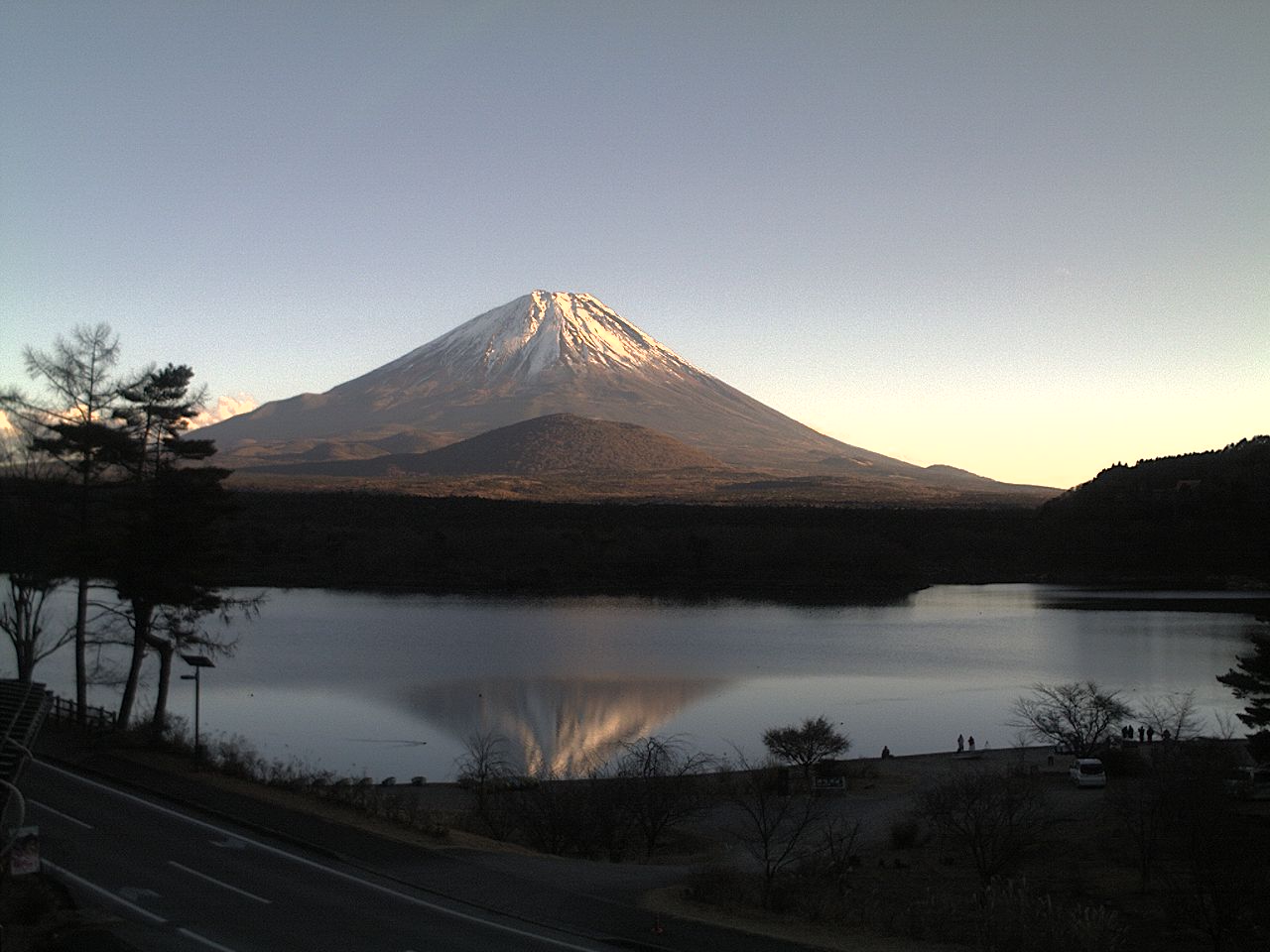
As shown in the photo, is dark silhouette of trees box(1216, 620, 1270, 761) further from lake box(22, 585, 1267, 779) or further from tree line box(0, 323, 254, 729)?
tree line box(0, 323, 254, 729)

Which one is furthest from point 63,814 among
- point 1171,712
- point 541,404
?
point 541,404

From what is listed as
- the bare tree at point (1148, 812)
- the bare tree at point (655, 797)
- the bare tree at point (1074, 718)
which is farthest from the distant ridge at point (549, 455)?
the bare tree at point (1148, 812)

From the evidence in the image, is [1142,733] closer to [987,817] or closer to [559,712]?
[987,817]

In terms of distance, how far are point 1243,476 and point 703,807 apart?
76229 millimetres

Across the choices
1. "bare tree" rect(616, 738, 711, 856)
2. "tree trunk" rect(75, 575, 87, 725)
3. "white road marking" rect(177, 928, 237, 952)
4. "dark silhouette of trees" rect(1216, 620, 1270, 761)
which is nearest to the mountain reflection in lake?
"bare tree" rect(616, 738, 711, 856)

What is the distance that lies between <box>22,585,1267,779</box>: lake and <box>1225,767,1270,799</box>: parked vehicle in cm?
323

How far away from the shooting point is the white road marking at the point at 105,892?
7.74 metres

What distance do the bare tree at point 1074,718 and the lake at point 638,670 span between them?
83cm

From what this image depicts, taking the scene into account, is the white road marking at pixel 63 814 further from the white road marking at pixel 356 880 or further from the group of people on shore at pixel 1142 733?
the group of people on shore at pixel 1142 733

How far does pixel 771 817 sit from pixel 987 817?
8.79ft

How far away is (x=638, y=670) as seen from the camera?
2984 centimetres

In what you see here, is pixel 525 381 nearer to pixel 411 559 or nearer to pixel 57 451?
pixel 411 559

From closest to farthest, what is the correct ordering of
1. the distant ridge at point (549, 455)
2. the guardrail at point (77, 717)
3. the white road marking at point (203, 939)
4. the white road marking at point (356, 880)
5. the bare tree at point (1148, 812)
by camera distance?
Result: the white road marking at point (203, 939), the white road marking at point (356, 880), the bare tree at point (1148, 812), the guardrail at point (77, 717), the distant ridge at point (549, 455)

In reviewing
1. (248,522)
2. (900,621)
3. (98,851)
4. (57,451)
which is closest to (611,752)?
(57,451)
